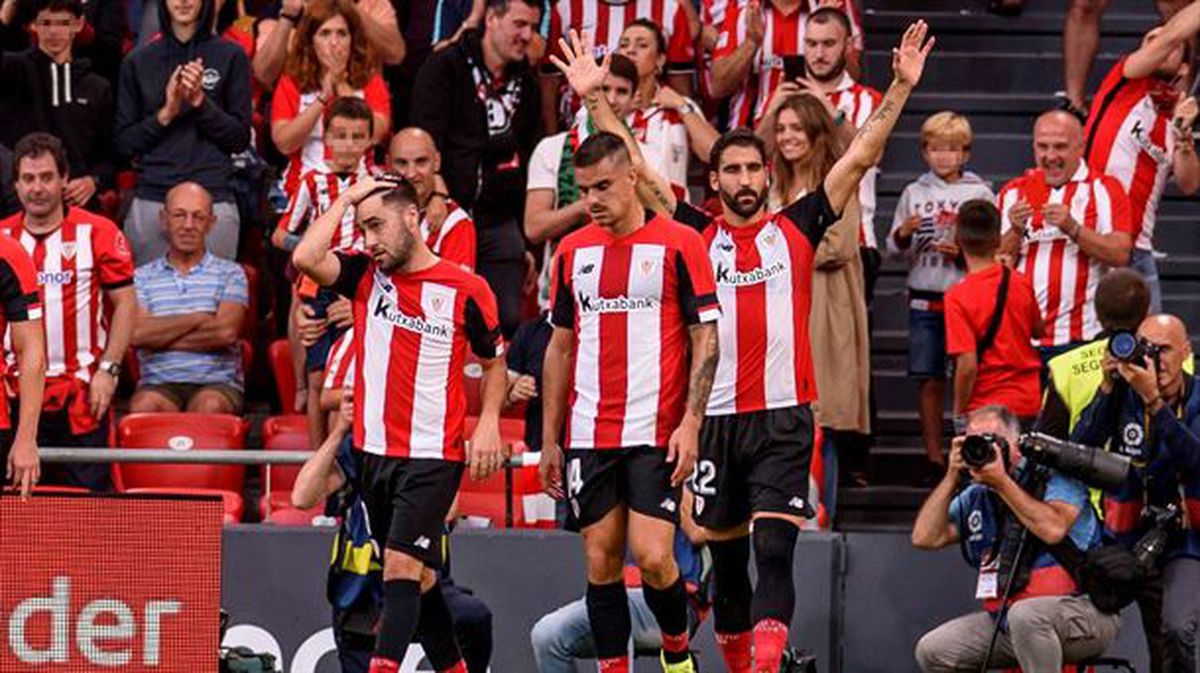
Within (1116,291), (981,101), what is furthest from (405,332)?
(981,101)

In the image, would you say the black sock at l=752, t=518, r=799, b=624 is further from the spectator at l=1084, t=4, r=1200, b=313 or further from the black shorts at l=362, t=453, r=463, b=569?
the spectator at l=1084, t=4, r=1200, b=313

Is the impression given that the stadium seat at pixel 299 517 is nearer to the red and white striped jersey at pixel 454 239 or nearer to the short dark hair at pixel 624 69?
the red and white striped jersey at pixel 454 239

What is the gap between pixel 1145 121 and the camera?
598 inches

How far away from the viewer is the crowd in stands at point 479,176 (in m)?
14.0

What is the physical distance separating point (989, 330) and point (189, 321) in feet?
13.0

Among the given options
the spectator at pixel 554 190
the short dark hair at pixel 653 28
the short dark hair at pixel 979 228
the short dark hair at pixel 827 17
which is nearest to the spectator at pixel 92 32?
the spectator at pixel 554 190

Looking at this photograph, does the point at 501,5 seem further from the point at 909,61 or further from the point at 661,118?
the point at 909,61

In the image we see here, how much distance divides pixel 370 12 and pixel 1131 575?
570 cm

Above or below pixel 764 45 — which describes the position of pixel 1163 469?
below

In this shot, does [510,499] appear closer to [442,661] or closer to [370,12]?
[442,661]

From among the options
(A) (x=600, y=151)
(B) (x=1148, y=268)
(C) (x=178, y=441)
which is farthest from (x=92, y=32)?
(B) (x=1148, y=268)

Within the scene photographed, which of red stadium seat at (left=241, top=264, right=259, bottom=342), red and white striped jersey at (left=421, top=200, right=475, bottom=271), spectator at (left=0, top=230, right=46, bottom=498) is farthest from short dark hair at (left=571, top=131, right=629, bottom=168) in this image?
red stadium seat at (left=241, top=264, right=259, bottom=342)

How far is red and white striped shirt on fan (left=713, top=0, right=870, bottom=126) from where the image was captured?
1550cm

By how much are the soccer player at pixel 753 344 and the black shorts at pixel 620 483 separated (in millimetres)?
356
